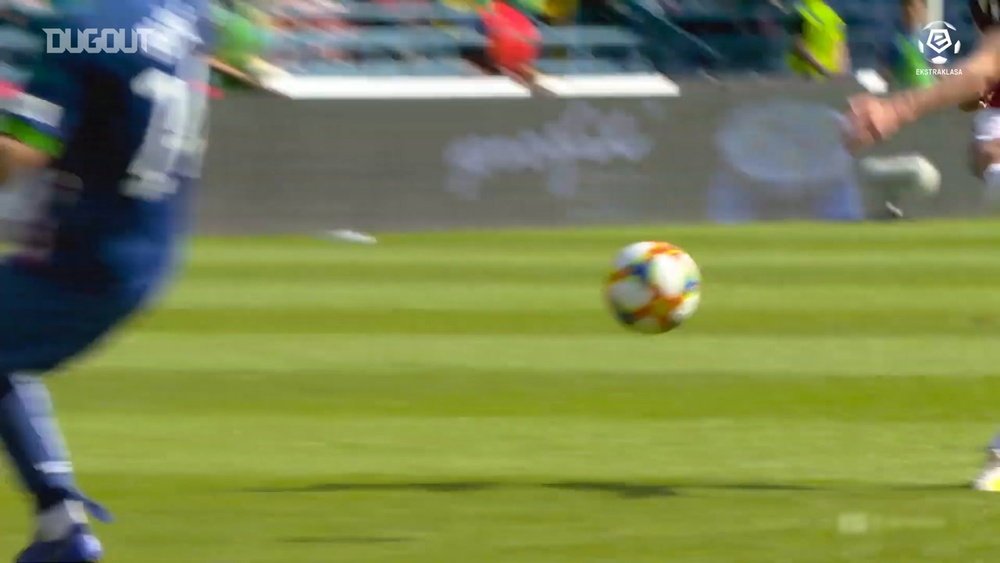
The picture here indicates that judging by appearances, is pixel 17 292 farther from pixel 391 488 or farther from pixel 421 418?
pixel 421 418

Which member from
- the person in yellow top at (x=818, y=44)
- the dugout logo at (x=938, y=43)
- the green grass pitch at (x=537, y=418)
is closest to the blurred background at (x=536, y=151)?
the person in yellow top at (x=818, y=44)

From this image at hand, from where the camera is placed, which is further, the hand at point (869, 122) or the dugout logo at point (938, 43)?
the dugout logo at point (938, 43)

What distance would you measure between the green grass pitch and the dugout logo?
677 cm

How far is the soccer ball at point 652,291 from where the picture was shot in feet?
26.3

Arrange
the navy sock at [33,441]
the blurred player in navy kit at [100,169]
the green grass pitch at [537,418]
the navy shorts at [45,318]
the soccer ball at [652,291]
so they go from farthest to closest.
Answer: the soccer ball at [652,291] < the green grass pitch at [537,418] < the navy sock at [33,441] < the navy shorts at [45,318] < the blurred player in navy kit at [100,169]

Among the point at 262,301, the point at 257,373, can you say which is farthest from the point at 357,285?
the point at 257,373

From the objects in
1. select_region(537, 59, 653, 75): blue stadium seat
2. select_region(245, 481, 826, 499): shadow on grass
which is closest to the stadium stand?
select_region(537, 59, 653, 75): blue stadium seat

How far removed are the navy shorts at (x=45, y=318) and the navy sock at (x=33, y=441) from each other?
A: 232 mm

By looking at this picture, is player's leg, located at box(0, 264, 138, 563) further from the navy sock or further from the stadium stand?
the stadium stand

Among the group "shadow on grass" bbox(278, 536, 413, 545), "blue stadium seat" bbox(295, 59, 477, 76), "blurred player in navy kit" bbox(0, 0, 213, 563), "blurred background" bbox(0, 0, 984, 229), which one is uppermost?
"blue stadium seat" bbox(295, 59, 477, 76)

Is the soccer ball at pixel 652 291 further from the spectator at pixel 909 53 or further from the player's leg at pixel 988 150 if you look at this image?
the spectator at pixel 909 53

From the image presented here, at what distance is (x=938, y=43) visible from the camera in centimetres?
2192

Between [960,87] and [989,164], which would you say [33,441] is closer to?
[960,87]

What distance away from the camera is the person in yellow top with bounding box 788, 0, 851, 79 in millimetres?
21828
